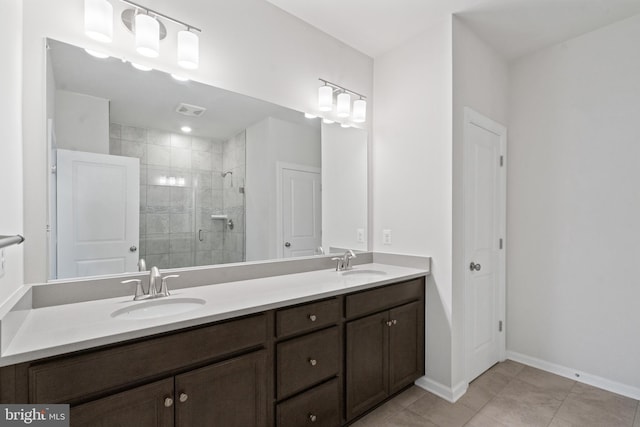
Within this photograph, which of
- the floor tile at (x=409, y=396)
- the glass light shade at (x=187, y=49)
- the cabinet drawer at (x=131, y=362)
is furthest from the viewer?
the floor tile at (x=409, y=396)

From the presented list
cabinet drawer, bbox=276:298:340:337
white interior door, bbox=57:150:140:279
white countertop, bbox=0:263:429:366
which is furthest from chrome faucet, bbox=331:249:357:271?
white interior door, bbox=57:150:140:279

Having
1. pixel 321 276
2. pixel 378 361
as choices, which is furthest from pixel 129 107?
pixel 378 361

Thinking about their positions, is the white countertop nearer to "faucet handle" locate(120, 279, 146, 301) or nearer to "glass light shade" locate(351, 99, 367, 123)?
"faucet handle" locate(120, 279, 146, 301)

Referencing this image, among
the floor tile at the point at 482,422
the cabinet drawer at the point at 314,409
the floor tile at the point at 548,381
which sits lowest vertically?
the floor tile at the point at 548,381

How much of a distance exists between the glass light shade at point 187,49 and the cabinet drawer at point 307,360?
4.97ft

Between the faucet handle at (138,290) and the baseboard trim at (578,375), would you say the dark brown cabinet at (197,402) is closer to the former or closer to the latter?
the faucet handle at (138,290)

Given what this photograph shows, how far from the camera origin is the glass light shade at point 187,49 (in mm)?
1620

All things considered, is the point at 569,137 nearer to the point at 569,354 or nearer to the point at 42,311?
the point at 569,354

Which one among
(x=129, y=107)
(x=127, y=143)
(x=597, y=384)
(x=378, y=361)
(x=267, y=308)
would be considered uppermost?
(x=129, y=107)

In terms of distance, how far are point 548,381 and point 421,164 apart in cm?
193

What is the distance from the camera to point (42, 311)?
1254 mm

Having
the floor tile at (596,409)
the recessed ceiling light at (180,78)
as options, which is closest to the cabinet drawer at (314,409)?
the floor tile at (596,409)

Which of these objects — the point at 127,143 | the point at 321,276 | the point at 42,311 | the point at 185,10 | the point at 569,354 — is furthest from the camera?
the point at 569,354

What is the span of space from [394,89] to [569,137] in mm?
1432
